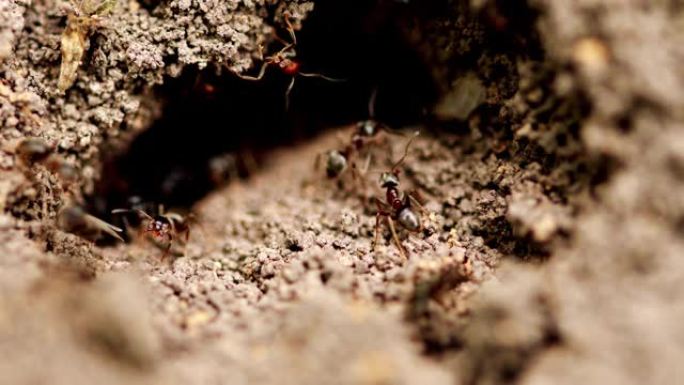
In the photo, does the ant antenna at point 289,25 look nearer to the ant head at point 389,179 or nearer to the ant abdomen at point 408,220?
the ant head at point 389,179

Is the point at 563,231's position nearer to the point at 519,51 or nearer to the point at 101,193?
the point at 519,51

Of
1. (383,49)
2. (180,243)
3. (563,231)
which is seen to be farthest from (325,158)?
(563,231)

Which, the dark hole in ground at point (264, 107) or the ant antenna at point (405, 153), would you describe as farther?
the dark hole in ground at point (264, 107)

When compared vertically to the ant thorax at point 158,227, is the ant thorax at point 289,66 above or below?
above

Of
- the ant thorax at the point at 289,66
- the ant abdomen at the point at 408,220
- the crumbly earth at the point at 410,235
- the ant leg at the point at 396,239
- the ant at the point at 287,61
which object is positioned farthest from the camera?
the ant thorax at the point at 289,66

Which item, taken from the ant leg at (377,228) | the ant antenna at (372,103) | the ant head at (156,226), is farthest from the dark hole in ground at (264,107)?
the ant leg at (377,228)

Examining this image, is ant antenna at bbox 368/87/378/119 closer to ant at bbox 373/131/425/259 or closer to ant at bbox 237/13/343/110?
ant at bbox 237/13/343/110
